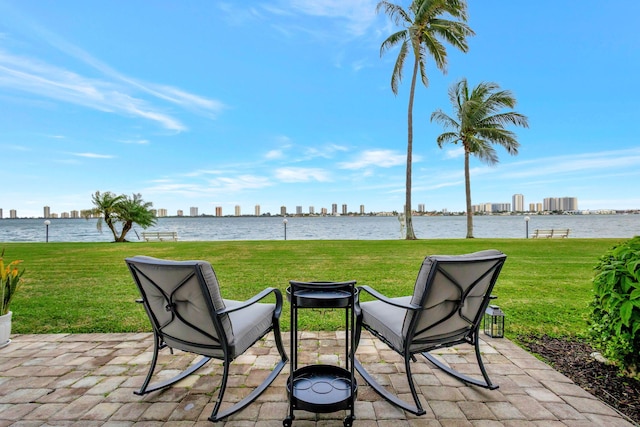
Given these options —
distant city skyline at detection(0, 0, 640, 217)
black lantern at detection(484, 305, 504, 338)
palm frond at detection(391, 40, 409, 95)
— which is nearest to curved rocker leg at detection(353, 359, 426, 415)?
black lantern at detection(484, 305, 504, 338)

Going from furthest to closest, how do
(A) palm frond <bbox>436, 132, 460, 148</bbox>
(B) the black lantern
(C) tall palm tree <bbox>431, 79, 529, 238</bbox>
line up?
(A) palm frond <bbox>436, 132, 460, 148</bbox> < (C) tall palm tree <bbox>431, 79, 529, 238</bbox> < (B) the black lantern

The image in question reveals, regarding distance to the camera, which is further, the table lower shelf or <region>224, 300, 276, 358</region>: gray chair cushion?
<region>224, 300, 276, 358</region>: gray chair cushion

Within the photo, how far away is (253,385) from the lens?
2416mm

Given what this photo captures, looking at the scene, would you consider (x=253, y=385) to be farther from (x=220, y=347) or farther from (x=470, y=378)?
(x=470, y=378)

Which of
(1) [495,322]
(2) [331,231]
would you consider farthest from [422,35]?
(2) [331,231]

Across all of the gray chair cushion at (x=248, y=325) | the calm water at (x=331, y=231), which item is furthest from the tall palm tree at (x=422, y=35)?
the gray chair cushion at (x=248, y=325)

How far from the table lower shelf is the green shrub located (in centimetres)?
187

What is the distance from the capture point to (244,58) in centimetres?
1452

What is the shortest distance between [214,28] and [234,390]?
13915 mm

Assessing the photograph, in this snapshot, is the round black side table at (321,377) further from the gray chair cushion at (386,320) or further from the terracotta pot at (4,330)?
the terracotta pot at (4,330)

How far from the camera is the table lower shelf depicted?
75.6 inches

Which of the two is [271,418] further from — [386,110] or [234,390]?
[386,110]

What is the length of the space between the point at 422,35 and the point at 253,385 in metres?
17.7

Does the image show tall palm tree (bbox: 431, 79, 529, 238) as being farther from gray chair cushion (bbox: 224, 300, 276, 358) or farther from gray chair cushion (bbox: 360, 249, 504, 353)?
gray chair cushion (bbox: 224, 300, 276, 358)
